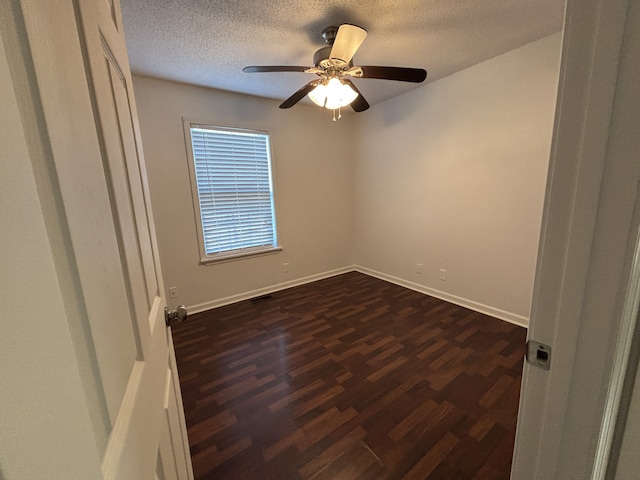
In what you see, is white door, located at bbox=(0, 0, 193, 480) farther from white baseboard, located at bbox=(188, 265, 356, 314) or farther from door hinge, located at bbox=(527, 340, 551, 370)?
white baseboard, located at bbox=(188, 265, 356, 314)

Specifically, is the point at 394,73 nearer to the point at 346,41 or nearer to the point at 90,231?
the point at 346,41

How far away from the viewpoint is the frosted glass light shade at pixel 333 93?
1.96 m

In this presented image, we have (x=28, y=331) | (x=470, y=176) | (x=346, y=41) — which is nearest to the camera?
(x=28, y=331)

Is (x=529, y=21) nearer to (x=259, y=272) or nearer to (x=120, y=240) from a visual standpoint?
(x=120, y=240)

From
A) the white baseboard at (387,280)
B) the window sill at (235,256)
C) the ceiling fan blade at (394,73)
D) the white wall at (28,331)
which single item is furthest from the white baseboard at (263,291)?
the white wall at (28,331)

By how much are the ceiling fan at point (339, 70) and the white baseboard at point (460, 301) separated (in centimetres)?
215

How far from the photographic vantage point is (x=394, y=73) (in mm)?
1819

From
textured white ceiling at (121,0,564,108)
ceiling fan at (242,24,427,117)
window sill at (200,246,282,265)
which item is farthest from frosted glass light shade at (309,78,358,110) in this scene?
window sill at (200,246,282,265)

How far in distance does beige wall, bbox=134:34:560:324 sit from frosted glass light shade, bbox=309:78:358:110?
135 centimetres

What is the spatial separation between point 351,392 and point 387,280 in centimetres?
221

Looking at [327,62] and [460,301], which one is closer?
[327,62]

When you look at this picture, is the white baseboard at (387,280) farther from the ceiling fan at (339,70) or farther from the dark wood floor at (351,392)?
the ceiling fan at (339,70)

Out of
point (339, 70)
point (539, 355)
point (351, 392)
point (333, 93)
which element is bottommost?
→ point (351, 392)

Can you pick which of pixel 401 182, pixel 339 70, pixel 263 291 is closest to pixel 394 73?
pixel 339 70
